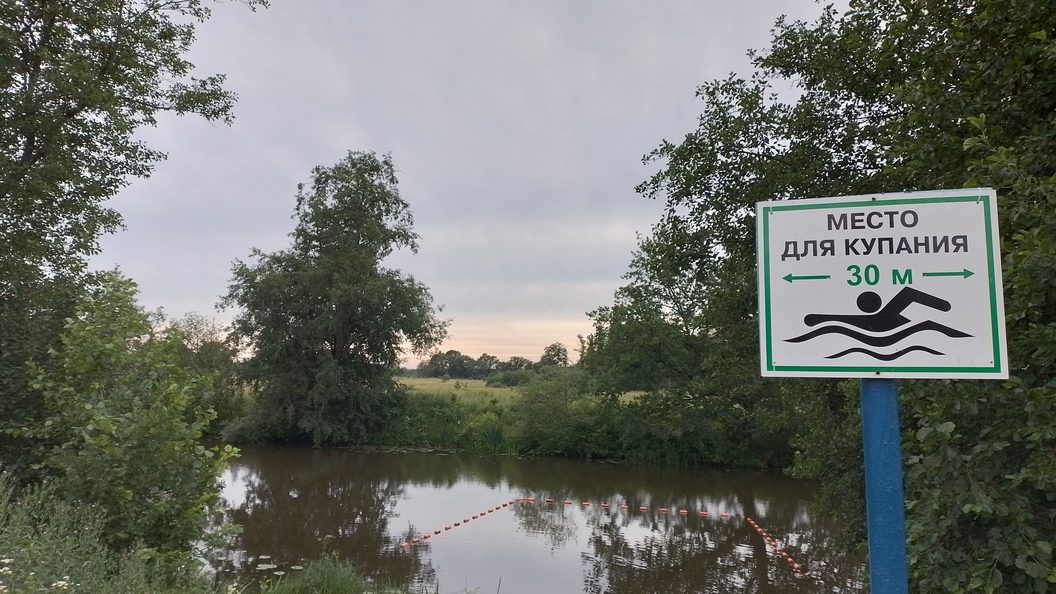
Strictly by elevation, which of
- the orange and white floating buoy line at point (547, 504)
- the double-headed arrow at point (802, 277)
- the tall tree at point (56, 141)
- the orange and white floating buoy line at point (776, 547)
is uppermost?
the tall tree at point (56, 141)

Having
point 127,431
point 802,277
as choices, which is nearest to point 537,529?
point 127,431

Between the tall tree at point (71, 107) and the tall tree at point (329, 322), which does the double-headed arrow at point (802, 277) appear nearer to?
the tall tree at point (71, 107)

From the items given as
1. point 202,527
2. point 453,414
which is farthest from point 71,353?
point 453,414

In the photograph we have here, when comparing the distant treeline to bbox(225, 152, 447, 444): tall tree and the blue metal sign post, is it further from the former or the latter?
the blue metal sign post

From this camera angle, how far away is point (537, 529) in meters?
11.7

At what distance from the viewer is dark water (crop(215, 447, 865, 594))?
28.5 feet

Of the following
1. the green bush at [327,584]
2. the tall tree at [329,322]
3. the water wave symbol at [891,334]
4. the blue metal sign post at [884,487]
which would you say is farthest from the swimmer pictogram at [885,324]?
the tall tree at [329,322]

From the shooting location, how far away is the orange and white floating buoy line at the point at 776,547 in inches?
365

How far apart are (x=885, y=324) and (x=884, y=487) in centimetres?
40

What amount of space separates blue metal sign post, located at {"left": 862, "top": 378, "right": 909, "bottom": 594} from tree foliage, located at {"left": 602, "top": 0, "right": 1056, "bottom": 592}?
0.68 metres

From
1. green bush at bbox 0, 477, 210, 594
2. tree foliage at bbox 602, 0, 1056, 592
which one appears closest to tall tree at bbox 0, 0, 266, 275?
green bush at bbox 0, 477, 210, 594

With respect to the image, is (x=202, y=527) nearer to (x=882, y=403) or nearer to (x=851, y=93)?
(x=882, y=403)

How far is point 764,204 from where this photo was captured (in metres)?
1.56

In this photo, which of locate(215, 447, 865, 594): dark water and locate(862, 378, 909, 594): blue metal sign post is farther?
locate(215, 447, 865, 594): dark water
